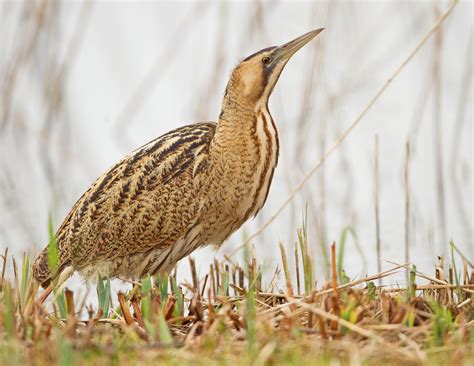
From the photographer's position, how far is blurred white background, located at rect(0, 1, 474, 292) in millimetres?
6957

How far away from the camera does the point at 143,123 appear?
32.8 ft

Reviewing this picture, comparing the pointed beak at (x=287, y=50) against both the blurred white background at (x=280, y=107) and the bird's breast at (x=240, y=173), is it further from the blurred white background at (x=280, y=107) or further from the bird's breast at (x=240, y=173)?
the blurred white background at (x=280, y=107)

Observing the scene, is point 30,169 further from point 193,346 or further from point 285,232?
point 193,346

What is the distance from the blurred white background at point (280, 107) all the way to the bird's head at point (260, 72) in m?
0.72

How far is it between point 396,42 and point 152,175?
622 cm

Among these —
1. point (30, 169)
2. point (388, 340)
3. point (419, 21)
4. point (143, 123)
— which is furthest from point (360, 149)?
point (388, 340)

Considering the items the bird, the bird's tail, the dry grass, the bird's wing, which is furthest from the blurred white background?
the dry grass

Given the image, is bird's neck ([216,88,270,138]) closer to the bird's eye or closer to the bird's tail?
the bird's eye

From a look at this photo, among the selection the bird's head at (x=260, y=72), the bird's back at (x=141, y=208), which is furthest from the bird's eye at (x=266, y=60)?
the bird's back at (x=141, y=208)

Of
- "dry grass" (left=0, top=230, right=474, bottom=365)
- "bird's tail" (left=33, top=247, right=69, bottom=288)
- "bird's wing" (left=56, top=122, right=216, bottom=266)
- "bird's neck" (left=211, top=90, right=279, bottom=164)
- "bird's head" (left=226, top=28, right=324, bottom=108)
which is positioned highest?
"bird's head" (left=226, top=28, right=324, bottom=108)

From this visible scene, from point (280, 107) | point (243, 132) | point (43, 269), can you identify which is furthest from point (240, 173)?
point (280, 107)

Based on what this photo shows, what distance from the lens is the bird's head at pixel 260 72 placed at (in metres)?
4.79

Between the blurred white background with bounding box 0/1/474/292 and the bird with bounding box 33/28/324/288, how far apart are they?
2.84 ft

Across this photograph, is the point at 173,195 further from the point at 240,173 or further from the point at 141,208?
the point at 240,173
